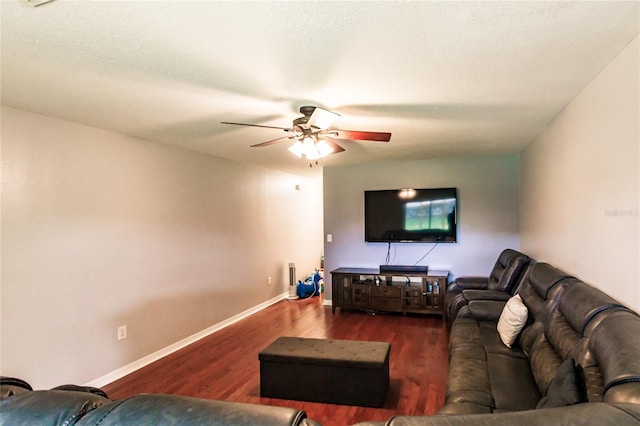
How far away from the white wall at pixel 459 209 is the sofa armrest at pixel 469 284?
20.3 inches

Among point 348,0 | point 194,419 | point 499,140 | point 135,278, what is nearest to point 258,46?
point 348,0

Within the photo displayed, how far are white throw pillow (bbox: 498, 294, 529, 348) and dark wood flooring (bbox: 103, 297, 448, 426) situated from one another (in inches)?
26.3

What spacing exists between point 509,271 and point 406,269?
1.68m

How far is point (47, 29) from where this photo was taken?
5.48 feet

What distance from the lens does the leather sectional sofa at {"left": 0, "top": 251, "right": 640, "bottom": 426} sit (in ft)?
2.72

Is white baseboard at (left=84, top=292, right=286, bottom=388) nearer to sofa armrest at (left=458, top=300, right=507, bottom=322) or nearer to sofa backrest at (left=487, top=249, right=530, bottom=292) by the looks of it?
sofa armrest at (left=458, top=300, right=507, bottom=322)

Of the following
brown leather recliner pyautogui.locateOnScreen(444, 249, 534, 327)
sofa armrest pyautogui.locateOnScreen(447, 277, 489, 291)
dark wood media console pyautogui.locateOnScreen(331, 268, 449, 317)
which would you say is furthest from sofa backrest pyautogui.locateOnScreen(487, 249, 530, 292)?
dark wood media console pyautogui.locateOnScreen(331, 268, 449, 317)

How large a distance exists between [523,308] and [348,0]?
96.6 inches

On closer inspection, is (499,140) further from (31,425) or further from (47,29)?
(31,425)

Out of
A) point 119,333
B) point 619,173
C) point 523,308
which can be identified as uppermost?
point 619,173

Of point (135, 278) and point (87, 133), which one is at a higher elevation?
point (87, 133)

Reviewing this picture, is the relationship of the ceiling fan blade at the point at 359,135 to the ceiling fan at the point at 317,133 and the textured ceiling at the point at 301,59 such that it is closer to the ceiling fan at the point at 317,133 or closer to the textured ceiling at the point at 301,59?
the ceiling fan at the point at 317,133

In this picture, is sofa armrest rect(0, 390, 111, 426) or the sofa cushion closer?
sofa armrest rect(0, 390, 111, 426)

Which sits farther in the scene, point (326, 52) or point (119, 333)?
point (119, 333)
